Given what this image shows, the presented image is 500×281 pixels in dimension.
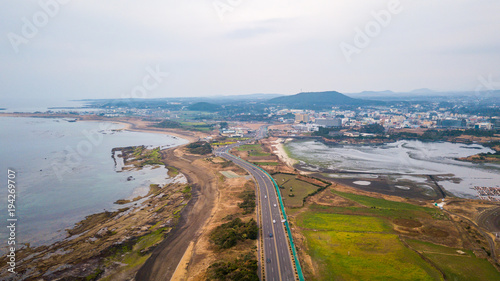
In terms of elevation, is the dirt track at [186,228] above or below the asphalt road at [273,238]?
below

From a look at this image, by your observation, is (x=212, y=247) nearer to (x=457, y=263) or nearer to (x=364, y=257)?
(x=364, y=257)

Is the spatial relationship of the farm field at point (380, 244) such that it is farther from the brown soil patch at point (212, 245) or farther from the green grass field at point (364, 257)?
the brown soil patch at point (212, 245)

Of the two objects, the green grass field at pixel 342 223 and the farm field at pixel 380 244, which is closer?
the farm field at pixel 380 244

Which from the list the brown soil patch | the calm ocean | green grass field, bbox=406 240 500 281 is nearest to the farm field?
green grass field, bbox=406 240 500 281

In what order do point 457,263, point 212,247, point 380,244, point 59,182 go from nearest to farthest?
point 457,263
point 212,247
point 380,244
point 59,182

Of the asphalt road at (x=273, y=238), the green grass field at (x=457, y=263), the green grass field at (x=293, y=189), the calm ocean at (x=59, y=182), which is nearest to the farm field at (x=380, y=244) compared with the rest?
the green grass field at (x=457, y=263)

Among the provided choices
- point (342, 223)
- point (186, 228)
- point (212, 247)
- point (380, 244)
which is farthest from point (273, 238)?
point (380, 244)

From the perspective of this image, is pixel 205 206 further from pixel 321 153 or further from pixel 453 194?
pixel 321 153
